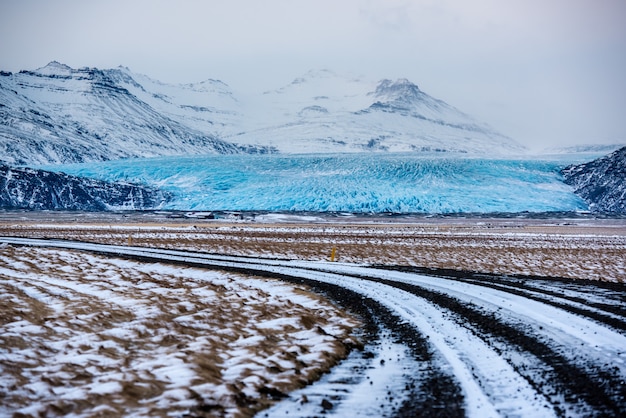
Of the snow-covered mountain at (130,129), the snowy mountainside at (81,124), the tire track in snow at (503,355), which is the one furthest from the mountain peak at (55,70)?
the tire track in snow at (503,355)

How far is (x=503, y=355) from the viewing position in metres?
9.79

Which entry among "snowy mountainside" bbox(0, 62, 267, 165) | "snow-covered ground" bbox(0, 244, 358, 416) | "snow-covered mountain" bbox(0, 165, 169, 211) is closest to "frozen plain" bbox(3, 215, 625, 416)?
"snow-covered ground" bbox(0, 244, 358, 416)

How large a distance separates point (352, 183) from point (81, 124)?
103210 millimetres

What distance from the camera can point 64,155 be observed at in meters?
155

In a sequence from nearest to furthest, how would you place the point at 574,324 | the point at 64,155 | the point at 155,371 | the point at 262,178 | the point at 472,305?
the point at 155,371 → the point at 574,324 → the point at 472,305 → the point at 262,178 → the point at 64,155

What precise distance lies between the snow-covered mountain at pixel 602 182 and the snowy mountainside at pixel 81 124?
85.3 metres

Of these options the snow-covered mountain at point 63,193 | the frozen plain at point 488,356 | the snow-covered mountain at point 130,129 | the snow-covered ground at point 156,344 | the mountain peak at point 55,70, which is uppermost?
the mountain peak at point 55,70

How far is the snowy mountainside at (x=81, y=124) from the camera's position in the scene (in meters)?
153

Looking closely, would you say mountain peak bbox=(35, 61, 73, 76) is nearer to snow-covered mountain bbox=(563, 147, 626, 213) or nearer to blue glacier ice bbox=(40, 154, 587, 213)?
blue glacier ice bbox=(40, 154, 587, 213)

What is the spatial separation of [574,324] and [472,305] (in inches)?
123

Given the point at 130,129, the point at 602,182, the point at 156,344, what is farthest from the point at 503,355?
the point at 130,129

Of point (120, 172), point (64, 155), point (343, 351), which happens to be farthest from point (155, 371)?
point (64, 155)

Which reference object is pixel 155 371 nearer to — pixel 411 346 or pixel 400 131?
pixel 411 346

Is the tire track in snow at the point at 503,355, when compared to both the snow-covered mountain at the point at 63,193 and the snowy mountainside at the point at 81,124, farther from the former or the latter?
the snowy mountainside at the point at 81,124
